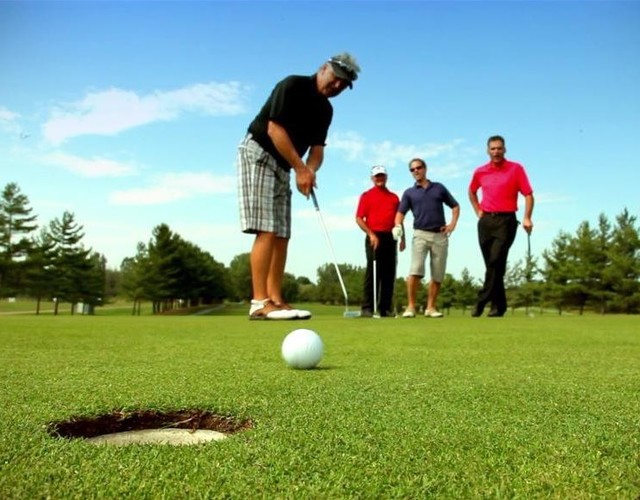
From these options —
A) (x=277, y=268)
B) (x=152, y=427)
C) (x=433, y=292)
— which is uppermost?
(x=277, y=268)

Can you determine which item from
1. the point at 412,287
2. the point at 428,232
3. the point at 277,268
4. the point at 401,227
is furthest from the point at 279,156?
the point at 412,287

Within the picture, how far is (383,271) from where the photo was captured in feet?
27.9

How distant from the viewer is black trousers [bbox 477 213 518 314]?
7.55 m

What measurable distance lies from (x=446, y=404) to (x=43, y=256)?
1797 inches

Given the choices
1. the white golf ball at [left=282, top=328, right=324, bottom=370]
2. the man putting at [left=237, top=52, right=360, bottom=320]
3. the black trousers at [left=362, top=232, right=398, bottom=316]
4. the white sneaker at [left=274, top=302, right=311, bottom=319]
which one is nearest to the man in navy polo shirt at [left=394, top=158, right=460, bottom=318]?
the black trousers at [left=362, top=232, right=398, bottom=316]

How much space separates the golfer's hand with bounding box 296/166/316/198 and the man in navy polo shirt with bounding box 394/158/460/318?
3.26 meters

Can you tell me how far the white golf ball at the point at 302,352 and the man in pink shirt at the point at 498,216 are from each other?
526cm

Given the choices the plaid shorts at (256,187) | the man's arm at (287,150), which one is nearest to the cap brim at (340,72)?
the man's arm at (287,150)

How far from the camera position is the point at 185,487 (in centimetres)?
114

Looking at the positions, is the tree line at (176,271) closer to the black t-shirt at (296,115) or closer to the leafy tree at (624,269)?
the leafy tree at (624,269)

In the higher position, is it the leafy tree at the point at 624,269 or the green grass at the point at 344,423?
the leafy tree at the point at 624,269

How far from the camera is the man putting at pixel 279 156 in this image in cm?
496

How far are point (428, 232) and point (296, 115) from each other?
146 inches

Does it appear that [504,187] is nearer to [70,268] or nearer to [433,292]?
[433,292]
